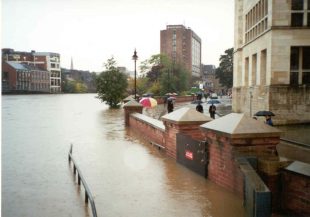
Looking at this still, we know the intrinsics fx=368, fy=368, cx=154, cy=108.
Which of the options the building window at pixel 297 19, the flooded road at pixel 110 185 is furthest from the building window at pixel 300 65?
the flooded road at pixel 110 185

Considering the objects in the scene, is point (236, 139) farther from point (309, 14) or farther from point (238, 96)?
point (238, 96)

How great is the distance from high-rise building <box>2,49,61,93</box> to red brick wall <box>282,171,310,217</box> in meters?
138

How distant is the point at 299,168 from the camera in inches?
249

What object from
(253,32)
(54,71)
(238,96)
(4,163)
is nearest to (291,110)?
(253,32)

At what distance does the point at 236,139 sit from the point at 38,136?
13782mm

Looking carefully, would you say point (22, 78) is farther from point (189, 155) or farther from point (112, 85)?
Answer: point (189, 155)

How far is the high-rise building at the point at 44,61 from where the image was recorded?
137m

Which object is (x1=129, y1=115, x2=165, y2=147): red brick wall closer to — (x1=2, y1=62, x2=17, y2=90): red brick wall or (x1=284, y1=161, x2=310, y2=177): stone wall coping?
(x1=284, y1=161, x2=310, y2=177): stone wall coping

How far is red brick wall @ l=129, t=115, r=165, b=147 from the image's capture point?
14101mm

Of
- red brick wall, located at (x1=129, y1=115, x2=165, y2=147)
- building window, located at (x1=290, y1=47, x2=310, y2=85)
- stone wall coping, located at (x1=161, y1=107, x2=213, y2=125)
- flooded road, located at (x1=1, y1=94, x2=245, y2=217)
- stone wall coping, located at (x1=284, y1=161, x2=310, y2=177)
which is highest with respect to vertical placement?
building window, located at (x1=290, y1=47, x2=310, y2=85)

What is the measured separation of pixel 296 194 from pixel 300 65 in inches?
581

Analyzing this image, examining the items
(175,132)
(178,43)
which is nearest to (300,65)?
(175,132)

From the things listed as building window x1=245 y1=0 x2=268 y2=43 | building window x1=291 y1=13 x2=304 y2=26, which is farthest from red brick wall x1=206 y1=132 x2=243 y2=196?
building window x1=245 y1=0 x2=268 y2=43

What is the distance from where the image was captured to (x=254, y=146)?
7641 mm
